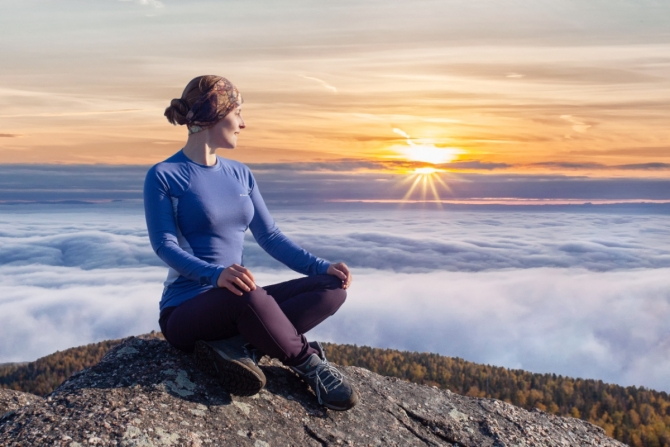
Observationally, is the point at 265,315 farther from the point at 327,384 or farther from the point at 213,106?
the point at 213,106

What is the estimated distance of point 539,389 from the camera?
31.0 meters

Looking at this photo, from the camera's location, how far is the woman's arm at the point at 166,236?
6.49m

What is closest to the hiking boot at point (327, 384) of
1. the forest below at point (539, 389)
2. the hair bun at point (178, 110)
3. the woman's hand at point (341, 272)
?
the woman's hand at point (341, 272)

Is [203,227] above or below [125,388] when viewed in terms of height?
above

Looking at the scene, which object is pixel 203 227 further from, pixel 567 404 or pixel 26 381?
pixel 26 381

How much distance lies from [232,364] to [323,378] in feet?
3.68

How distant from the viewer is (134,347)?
8078mm

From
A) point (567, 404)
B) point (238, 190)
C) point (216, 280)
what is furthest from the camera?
point (567, 404)

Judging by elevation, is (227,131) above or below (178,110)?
below

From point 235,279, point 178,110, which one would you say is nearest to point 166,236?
point 235,279

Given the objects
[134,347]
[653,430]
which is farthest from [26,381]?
[134,347]

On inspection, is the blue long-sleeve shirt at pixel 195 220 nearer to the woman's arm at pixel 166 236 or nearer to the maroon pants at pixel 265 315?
the woman's arm at pixel 166 236

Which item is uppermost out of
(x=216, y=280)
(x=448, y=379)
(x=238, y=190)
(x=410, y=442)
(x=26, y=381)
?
(x=238, y=190)

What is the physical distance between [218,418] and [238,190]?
247 cm
